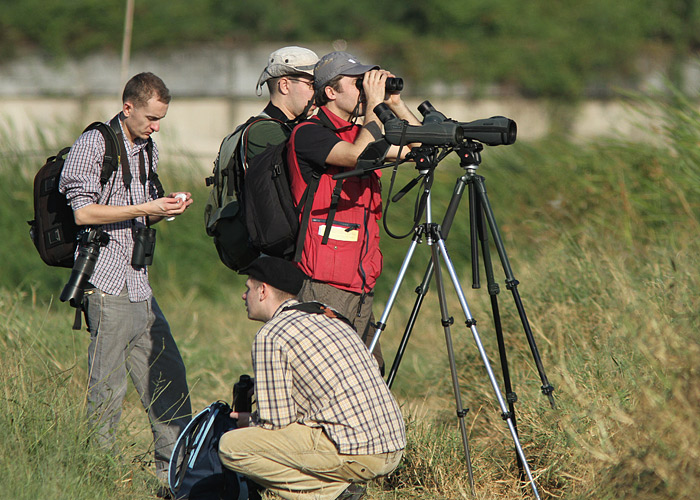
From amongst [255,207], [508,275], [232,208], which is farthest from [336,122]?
[508,275]

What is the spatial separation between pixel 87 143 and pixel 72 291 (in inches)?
26.4

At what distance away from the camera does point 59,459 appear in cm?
355

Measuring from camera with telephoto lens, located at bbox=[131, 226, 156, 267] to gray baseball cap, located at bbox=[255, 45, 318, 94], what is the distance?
3.08 feet

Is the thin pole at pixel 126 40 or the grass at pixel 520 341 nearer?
the grass at pixel 520 341

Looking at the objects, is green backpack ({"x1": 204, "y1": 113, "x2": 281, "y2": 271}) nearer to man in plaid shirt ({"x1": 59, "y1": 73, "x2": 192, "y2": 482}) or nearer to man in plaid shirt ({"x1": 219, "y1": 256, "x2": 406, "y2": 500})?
man in plaid shirt ({"x1": 59, "y1": 73, "x2": 192, "y2": 482})

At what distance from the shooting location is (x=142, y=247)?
4.21m

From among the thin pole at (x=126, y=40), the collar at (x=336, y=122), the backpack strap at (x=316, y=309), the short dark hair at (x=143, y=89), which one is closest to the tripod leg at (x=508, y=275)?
the collar at (x=336, y=122)

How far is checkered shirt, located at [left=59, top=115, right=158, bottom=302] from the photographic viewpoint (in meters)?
4.00

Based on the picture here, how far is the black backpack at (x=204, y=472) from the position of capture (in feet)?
12.1

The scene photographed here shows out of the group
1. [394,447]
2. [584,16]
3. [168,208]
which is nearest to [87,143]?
[168,208]

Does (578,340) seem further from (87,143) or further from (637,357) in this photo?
(87,143)

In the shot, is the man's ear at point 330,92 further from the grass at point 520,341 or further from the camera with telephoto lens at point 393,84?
the grass at point 520,341

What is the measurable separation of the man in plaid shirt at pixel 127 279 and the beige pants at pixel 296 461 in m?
0.65

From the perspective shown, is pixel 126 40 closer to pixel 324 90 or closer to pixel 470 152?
pixel 324 90
